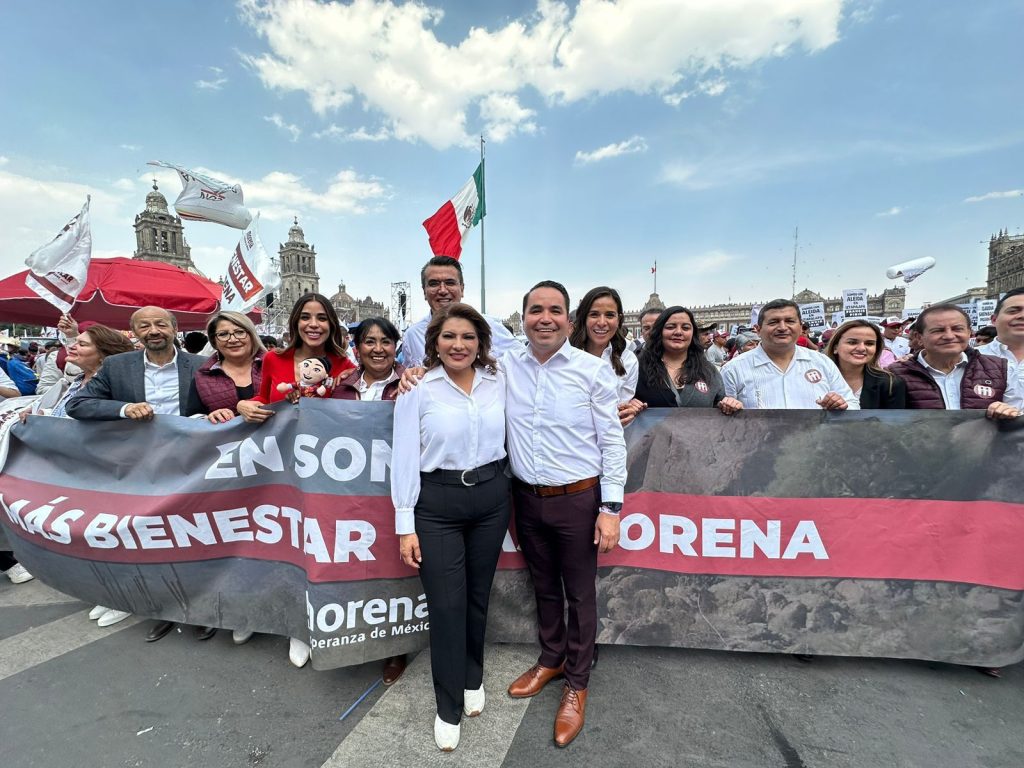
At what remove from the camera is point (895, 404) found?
3.00 meters

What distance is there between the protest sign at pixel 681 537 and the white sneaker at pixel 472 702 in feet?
1.39

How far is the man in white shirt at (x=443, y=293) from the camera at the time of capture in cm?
307

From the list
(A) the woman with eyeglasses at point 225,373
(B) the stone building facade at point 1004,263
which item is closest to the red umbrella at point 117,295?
(A) the woman with eyeglasses at point 225,373

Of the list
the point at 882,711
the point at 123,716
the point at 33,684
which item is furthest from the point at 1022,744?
the point at 33,684

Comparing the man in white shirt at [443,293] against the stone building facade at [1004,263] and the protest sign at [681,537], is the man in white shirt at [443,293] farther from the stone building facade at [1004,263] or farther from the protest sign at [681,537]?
the stone building facade at [1004,263]

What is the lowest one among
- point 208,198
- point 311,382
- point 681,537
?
point 681,537

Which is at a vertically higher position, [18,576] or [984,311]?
[984,311]

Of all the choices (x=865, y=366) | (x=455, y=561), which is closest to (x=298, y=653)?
(x=455, y=561)

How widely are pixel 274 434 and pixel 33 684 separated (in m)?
1.85

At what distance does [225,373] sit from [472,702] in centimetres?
256

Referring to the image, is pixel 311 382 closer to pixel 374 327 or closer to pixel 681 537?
pixel 374 327

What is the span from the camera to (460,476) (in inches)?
79.4

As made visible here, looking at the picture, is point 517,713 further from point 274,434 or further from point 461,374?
point 274,434

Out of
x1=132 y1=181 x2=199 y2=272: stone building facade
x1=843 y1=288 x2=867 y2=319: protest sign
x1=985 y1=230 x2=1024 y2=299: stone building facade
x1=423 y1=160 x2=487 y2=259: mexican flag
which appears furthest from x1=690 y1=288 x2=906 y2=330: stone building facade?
x1=132 y1=181 x2=199 y2=272: stone building facade
